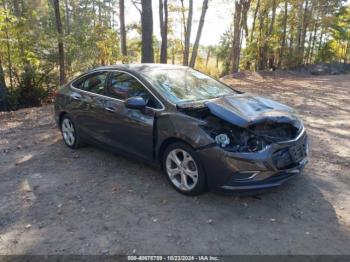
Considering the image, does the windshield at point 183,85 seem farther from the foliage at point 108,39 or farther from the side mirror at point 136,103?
the foliage at point 108,39

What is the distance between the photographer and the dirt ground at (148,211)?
3.13 metres

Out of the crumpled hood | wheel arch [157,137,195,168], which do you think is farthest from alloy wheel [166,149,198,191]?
the crumpled hood

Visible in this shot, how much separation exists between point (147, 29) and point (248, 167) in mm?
8476

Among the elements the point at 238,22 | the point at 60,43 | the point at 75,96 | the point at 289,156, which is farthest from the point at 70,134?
the point at 238,22

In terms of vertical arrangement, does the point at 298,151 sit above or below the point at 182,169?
above

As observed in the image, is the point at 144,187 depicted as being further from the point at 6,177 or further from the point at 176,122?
the point at 6,177

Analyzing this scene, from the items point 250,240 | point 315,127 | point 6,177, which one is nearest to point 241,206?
point 250,240

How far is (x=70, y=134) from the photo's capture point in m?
5.68

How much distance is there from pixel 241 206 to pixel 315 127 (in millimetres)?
3923

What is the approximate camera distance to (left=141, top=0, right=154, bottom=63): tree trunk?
34.7 feet

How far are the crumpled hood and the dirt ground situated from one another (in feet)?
2.97

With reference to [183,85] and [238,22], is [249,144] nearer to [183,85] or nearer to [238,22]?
[183,85]

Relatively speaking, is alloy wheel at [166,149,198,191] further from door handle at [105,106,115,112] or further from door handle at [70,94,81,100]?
door handle at [70,94,81,100]

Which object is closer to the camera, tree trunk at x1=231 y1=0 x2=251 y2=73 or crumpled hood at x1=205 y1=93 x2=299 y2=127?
crumpled hood at x1=205 y1=93 x2=299 y2=127
